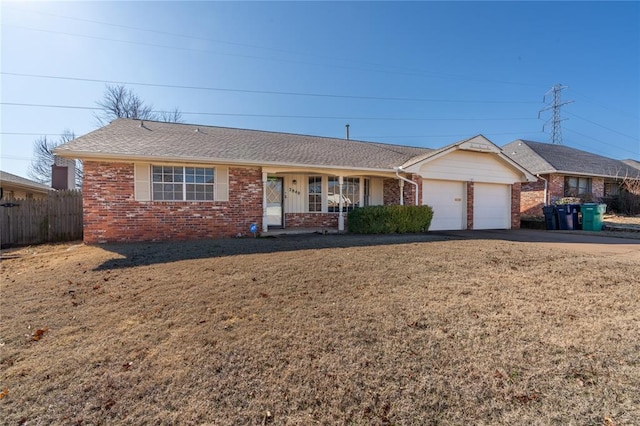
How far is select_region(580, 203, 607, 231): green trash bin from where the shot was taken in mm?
13039

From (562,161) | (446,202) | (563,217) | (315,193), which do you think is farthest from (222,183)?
(562,161)

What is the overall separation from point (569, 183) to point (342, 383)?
22.8 metres

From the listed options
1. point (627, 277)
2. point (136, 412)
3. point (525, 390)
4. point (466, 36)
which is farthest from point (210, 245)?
point (466, 36)

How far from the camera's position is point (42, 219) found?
10.8m

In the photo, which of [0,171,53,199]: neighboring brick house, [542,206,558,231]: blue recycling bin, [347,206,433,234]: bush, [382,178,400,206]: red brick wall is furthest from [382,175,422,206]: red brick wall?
[0,171,53,199]: neighboring brick house

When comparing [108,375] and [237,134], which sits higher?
[237,134]

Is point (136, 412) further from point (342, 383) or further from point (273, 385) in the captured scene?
point (342, 383)

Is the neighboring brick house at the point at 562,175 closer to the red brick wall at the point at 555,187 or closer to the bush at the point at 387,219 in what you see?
the red brick wall at the point at 555,187

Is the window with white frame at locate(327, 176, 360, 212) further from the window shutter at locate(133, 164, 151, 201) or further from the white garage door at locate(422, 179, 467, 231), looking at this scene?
the window shutter at locate(133, 164, 151, 201)

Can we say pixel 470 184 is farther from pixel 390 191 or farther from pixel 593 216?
pixel 593 216

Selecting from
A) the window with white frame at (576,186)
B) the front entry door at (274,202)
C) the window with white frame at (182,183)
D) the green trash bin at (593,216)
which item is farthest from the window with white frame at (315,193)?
the window with white frame at (576,186)

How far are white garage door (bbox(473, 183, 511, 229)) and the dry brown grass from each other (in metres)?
8.60

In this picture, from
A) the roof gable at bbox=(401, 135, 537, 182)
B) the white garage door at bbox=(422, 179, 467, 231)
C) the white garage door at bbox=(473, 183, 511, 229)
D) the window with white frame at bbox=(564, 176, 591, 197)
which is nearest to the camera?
the roof gable at bbox=(401, 135, 537, 182)

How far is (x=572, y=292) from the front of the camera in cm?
445
